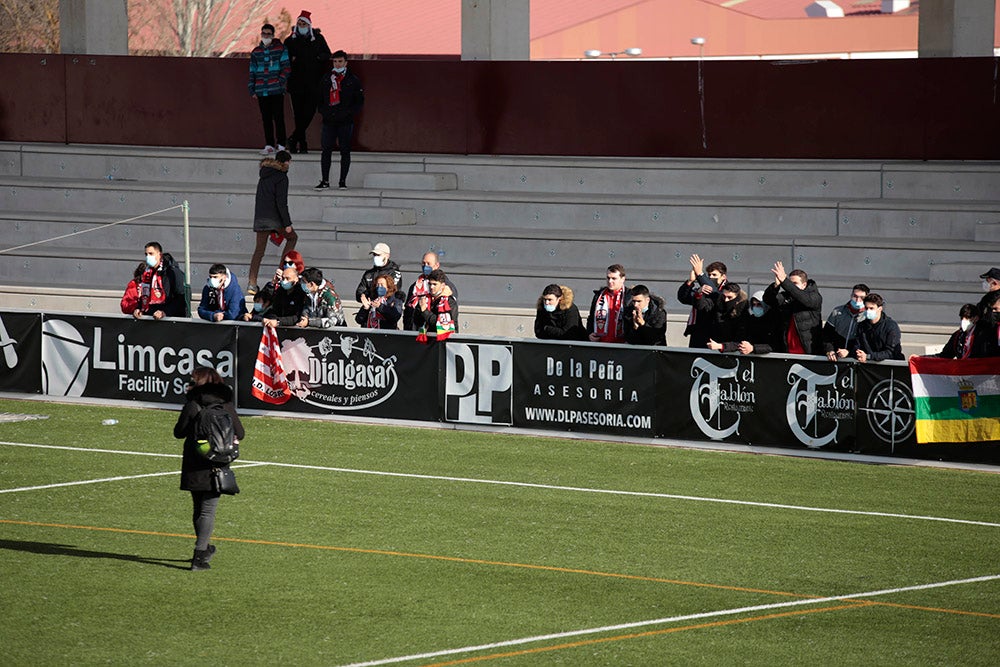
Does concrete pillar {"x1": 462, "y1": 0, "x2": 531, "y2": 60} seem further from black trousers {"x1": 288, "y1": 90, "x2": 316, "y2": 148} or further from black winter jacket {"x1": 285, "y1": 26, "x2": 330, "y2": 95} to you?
black trousers {"x1": 288, "y1": 90, "x2": 316, "y2": 148}

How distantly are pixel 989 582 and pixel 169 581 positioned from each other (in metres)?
6.57

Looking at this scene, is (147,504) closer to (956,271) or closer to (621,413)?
(621,413)

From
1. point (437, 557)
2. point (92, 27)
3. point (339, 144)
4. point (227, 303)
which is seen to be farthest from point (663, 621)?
point (92, 27)

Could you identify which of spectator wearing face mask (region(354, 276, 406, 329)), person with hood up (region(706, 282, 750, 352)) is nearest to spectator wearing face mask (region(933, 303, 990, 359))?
person with hood up (region(706, 282, 750, 352))

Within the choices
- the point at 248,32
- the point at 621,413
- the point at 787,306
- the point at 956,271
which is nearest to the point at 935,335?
the point at 956,271

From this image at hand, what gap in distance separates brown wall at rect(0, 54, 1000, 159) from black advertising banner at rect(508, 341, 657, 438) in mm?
10325

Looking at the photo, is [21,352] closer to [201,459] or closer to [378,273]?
[378,273]

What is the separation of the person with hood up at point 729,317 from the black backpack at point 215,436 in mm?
6931

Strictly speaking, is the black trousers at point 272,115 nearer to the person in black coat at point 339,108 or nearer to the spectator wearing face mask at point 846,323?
the person in black coat at point 339,108

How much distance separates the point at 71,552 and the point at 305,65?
16.3 metres

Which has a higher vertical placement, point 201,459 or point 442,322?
point 442,322

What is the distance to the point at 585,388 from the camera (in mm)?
17859

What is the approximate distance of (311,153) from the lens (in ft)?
94.3

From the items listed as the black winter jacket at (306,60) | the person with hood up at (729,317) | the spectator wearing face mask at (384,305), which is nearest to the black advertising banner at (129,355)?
the spectator wearing face mask at (384,305)
